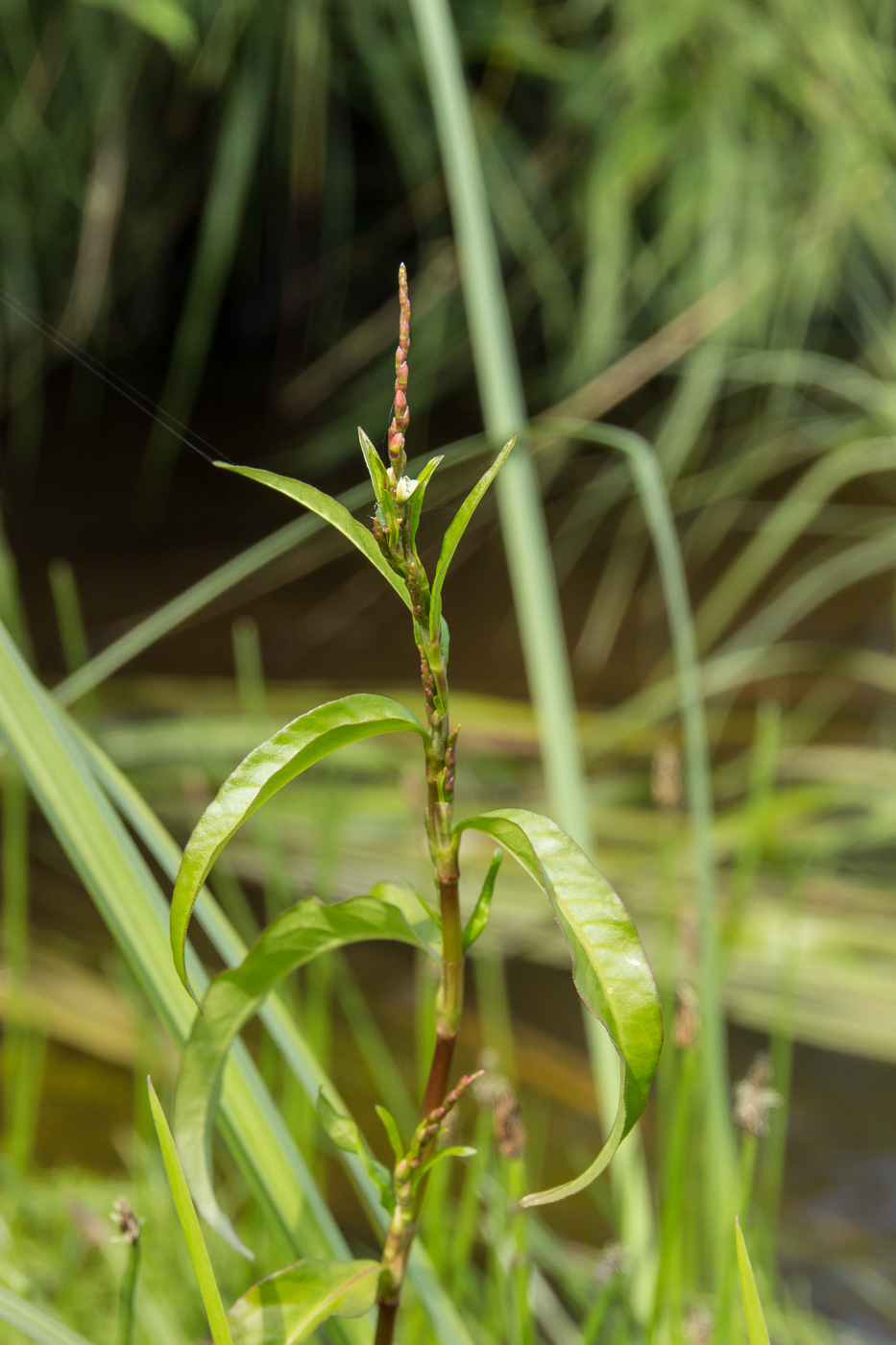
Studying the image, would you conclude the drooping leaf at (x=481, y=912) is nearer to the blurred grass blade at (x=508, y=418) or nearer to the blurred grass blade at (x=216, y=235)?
the blurred grass blade at (x=508, y=418)

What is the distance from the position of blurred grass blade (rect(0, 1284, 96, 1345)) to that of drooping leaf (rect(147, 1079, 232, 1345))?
1.4 inches

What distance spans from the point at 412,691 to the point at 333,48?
75cm

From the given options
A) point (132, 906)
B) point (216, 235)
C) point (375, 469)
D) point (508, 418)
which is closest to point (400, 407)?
point (375, 469)

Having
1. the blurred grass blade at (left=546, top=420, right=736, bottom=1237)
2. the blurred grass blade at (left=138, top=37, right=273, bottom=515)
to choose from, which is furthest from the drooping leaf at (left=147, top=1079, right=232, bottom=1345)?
the blurred grass blade at (left=138, top=37, right=273, bottom=515)

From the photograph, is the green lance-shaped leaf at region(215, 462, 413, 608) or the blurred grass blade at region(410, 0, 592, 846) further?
the blurred grass blade at region(410, 0, 592, 846)

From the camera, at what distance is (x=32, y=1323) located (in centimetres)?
18

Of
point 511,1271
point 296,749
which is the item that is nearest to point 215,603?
point 511,1271

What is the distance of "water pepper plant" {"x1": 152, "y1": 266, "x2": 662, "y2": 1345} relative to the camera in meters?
0.13

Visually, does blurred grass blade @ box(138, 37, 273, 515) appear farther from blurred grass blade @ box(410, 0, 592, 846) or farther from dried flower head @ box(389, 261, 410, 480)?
dried flower head @ box(389, 261, 410, 480)

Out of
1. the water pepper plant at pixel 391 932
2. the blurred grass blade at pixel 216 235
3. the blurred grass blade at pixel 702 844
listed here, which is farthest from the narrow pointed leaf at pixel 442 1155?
the blurred grass blade at pixel 216 235

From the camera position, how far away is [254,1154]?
0.64ft

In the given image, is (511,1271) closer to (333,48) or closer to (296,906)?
(296,906)

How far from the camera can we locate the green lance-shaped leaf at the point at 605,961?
128 millimetres

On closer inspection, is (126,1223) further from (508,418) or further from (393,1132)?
(508,418)
